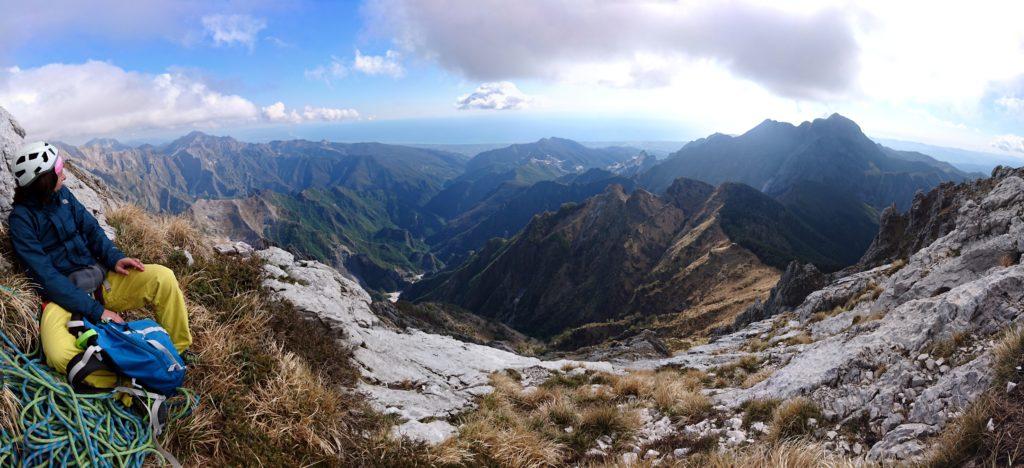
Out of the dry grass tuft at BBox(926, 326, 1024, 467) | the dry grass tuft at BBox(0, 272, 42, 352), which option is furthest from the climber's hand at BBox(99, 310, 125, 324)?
the dry grass tuft at BBox(926, 326, 1024, 467)

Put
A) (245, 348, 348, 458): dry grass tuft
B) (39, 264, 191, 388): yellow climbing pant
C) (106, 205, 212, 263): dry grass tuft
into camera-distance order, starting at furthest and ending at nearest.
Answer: (106, 205, 212, 263): dry grass tuft < (245, 348, 348, 458): dry grass tuft < (39, 264, 191, 388): yellow climbing pant

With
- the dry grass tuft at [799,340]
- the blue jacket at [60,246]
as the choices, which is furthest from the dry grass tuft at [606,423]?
the dry grass tuft at [799,340]

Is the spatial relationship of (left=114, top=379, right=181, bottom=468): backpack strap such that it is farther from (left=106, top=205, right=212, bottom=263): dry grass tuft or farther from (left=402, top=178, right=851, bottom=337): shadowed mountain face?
(left=402, top=178, right=851, bottom=337): shadowed mountain face

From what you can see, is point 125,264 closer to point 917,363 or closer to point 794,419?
point 794,419

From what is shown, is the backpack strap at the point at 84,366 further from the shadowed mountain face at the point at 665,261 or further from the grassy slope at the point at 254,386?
the shadowed mountain face at the point at 665,261

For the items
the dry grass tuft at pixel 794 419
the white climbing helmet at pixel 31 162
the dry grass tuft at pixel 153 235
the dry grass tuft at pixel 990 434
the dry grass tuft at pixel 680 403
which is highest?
the white climbing helmet at pixel 31 162

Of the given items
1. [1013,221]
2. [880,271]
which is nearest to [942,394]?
[1013,221]

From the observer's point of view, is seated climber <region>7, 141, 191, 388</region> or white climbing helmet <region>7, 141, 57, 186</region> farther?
white climbing helmet <region>7, 141, 57, 186</region>

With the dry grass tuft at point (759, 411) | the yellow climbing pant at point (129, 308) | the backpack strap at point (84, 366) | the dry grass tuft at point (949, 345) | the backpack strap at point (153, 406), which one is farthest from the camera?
the dry grass tuft at point (759, 411)
